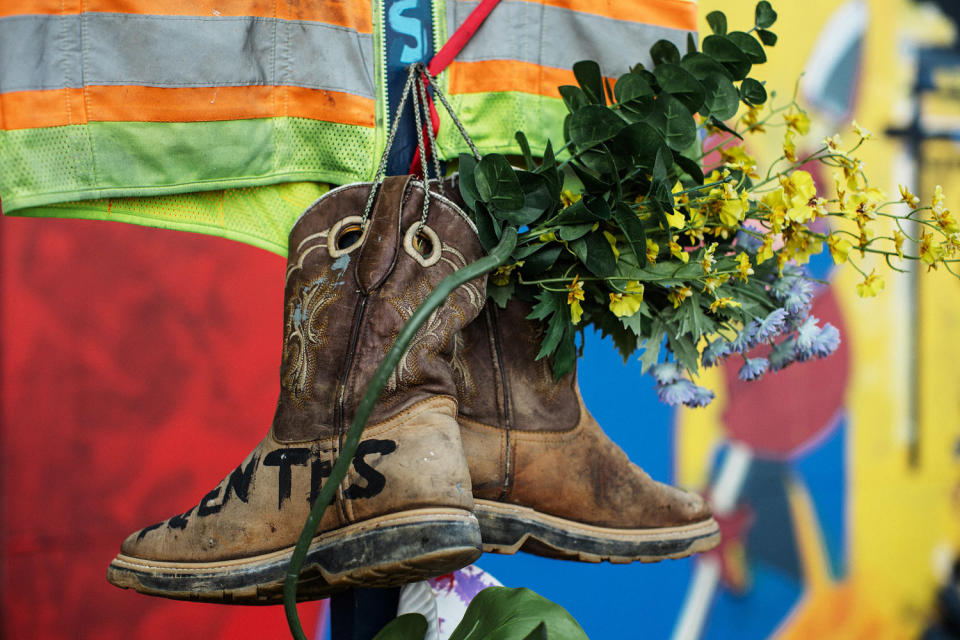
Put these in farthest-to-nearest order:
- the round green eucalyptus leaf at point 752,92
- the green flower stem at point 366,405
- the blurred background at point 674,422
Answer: the blurred background at point 674,422, the round green eucalyptus leaf at point 752,92, the green flower stem at point 366,405

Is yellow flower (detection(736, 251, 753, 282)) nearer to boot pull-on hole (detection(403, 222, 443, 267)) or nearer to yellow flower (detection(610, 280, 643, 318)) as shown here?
yellow flower (detection(610, 280, 643, 318))

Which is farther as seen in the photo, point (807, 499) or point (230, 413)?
point (807, 499)

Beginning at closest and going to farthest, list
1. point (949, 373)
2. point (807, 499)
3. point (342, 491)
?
point (342, 491), point (807, 499), point (949, 373)

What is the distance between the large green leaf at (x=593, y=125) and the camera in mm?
813

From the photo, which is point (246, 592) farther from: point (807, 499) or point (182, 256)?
point (807, 499)

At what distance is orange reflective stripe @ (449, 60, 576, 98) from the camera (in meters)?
0.96

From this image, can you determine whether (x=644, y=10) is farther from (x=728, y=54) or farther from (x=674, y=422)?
(x=674, y=422)

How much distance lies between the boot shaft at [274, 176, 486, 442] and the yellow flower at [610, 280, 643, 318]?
136 millimetres

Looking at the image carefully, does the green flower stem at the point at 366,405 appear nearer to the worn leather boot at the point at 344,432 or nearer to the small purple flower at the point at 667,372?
the worn leather boot at the point at 344,432

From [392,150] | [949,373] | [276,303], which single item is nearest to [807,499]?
[949,373]

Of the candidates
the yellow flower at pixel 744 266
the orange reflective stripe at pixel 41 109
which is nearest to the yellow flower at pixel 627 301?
the yellow flower at pixel 744 266

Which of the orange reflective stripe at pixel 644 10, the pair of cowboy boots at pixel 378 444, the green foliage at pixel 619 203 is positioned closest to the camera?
the pair of cowboy boots at pixel 378 444

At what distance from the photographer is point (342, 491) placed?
0.71 meters

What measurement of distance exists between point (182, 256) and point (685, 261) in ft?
3.98
